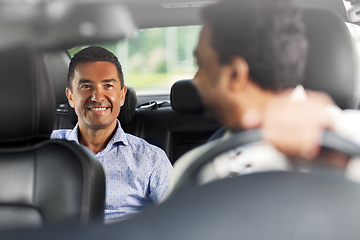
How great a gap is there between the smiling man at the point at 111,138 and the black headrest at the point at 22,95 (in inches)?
14.7

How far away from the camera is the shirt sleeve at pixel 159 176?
61.2 inches

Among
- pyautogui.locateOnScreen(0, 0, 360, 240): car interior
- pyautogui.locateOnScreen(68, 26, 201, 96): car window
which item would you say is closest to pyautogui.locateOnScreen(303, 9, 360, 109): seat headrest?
pyautogui.locateOnScreen(0, 0, 360, 240): car interior

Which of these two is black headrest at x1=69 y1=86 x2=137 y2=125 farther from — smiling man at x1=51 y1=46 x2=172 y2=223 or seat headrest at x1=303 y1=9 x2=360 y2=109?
seat headrest at x1=303 y1=9 x2=360 y2=109

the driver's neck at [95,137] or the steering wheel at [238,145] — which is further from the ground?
the steering wheel at [238,145]

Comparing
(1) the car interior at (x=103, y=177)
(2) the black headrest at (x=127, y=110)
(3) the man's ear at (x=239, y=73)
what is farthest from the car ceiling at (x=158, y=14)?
(2) the black headrest at (x=127, y=110)

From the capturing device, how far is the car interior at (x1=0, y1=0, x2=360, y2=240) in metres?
0.54

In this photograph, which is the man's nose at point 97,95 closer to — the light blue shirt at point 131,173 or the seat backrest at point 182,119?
the light blue shirt at point 131,173

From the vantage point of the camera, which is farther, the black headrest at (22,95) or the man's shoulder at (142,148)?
the man's shoulder at (142,148)

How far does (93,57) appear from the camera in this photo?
5.37ft

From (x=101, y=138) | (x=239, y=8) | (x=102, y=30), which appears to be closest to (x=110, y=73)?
(x=101, y=138)

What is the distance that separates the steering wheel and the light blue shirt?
2.49 ft

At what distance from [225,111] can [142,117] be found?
1823 millimetres

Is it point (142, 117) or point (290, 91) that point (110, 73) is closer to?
point (142, 117)

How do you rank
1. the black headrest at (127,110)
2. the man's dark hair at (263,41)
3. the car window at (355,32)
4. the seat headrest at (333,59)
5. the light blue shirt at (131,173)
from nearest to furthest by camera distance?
the man's dark hair at (263,41)
the seat headrest at (333,59)
the car window at (355,32)
the light blue shirt at (131,173)
the black headrest at (127,110)
